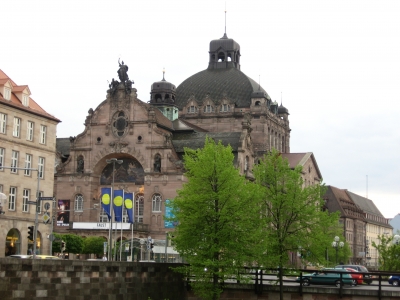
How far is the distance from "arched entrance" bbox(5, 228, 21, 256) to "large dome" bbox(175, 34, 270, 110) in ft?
211

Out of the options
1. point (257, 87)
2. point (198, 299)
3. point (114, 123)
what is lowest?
point (198, 299)

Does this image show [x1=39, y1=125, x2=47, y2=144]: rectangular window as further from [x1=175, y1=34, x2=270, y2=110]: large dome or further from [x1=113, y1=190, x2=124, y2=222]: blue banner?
[x1=175, y1=34, x2=270, y2=110]: large dome

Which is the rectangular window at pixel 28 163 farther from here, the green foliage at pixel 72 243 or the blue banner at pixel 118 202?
the green foliage at pixel 72 243

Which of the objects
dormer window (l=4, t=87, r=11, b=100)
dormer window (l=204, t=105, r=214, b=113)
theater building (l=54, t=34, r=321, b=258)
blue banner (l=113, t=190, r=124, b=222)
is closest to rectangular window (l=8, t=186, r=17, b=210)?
dormer window (l=4, t=87, r=11, b=100)

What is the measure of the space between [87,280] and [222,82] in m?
99.4

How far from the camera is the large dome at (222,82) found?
134625 millimetres

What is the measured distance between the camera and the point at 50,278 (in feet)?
124

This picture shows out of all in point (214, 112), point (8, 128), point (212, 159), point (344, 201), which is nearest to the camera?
point (212, 159)

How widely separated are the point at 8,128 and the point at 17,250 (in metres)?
11.2

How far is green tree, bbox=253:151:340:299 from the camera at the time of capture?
50594 millimetres

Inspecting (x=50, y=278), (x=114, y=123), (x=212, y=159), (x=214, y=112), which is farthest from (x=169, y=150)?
(x=50, y=278)

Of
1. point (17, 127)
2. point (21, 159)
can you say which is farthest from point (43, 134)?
point (21, 159)

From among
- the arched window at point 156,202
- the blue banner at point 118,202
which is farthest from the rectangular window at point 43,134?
the arched window at point 156,202

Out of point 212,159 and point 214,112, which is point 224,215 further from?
point 214,112
